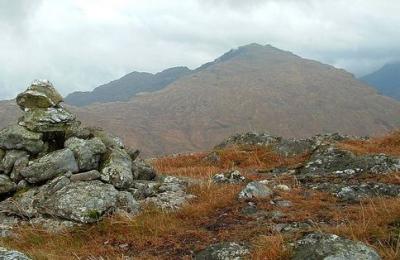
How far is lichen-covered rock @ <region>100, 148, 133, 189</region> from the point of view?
14477 mm

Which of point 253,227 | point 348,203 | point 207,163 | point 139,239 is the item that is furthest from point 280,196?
point 207,163

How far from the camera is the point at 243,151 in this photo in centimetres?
2412

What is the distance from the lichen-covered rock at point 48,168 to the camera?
14.4 meters

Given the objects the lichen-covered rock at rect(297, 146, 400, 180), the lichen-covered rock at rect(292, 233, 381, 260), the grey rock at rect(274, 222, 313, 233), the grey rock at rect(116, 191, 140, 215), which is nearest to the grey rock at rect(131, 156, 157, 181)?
the grey rock at rect(116, 191, 140, 215)

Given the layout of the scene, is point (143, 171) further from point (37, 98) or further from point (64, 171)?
point (37, 98)

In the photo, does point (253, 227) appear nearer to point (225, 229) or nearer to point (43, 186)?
point (225, 229)

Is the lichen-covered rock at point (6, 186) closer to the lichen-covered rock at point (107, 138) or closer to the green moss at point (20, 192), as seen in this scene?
A: the green moss at point (20, 192)

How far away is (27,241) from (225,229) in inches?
184

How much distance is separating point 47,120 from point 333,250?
1127 cm

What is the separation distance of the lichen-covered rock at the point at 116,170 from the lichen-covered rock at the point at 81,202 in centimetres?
127

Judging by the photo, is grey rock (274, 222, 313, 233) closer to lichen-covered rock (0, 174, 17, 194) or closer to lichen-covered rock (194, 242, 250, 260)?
lichen-covered rock (194, 242, 250, 260)

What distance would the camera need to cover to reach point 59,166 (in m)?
14.4

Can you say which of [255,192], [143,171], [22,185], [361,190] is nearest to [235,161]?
[143,171]

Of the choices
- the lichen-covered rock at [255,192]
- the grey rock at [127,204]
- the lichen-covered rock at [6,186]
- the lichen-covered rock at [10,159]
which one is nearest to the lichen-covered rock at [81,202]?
the grey rock at [127,204]
